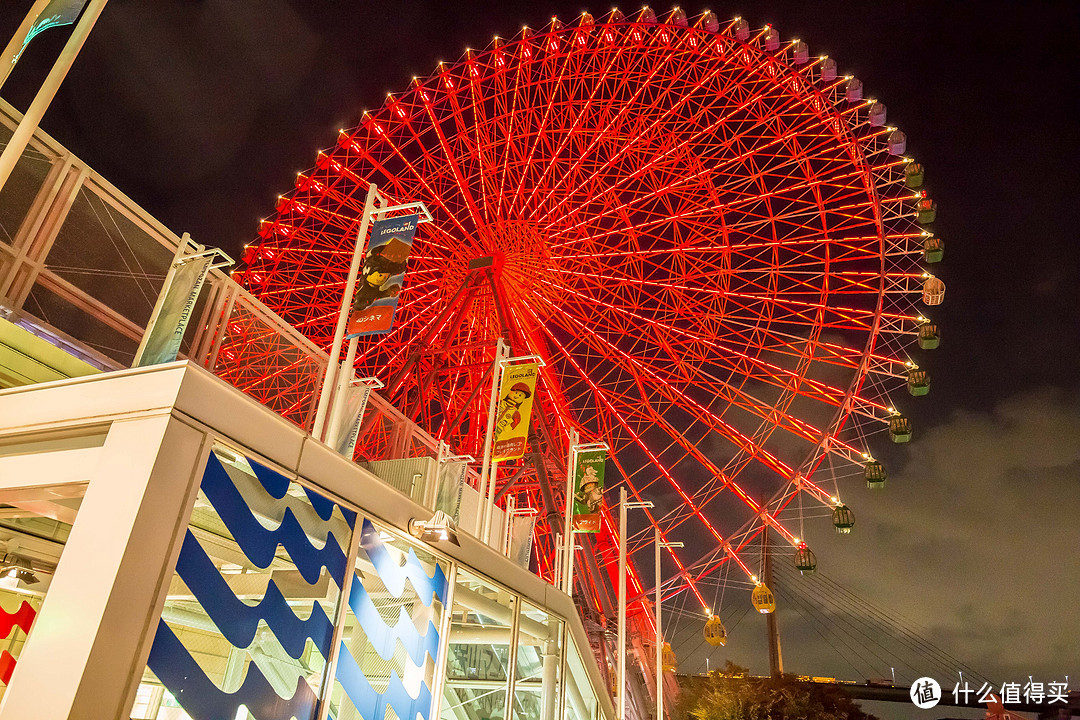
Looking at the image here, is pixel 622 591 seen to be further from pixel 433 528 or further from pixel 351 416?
pixel 433 528

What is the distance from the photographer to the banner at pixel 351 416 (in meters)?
9.34

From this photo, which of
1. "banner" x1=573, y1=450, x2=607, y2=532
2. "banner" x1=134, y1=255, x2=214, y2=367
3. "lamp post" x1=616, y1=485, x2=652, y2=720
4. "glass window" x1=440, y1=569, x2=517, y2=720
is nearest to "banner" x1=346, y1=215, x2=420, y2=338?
"banner" x1=134, y1=255, x2=214, y2=367

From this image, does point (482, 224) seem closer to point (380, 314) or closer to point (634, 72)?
point (634, 72)

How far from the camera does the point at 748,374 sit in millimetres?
22703

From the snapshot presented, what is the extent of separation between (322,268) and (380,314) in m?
15.3

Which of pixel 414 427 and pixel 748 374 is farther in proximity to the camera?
pixel 748 374

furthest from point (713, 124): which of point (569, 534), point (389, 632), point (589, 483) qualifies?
point (389, 632)

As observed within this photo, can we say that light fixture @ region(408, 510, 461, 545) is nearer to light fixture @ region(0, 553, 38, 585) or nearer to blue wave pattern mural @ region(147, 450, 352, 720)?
blue wave pattern mural @ region(147, 450, 352, 720)

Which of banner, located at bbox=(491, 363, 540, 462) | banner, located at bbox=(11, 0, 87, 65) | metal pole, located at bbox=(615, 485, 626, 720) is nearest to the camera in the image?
banner, located at bbox=(11, 0, 87, 65)

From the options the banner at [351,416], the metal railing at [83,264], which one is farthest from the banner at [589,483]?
the banner at [351,416]

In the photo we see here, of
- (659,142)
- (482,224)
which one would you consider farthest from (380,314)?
(659,142)

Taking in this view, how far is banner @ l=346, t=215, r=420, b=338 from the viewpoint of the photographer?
919cm

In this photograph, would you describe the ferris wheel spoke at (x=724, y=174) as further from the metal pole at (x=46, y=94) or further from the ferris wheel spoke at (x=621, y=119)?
the metal pole at (x=46, y=94)

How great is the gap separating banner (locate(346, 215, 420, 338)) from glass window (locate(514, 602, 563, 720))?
4.39m
